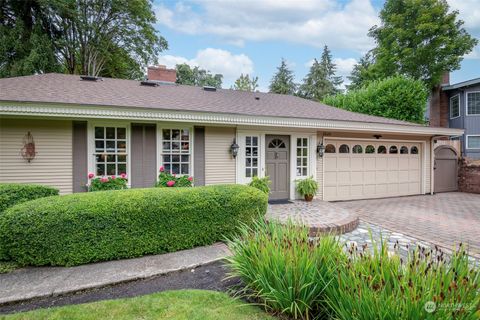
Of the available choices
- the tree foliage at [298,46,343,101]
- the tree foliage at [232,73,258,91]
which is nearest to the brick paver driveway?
the tree foliage at [232,73,258,91]

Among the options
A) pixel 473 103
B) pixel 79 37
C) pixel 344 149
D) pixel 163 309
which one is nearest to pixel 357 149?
pixel 344 149

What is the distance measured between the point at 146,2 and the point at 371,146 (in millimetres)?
18960

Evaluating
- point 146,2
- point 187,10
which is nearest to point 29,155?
point 187,10

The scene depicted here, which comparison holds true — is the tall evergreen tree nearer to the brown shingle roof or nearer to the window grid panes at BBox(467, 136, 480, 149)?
the window grid panes at BBox(467, 136, 480, 149)

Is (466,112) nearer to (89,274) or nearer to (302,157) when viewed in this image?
(302,157)

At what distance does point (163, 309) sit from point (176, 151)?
466cm

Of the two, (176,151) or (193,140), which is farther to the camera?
(193,140)

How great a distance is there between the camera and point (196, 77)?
34406mm

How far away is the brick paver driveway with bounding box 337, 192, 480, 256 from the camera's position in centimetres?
490

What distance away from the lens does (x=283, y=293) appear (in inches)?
94.9

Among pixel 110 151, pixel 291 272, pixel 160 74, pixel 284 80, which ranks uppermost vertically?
pixel 284 80

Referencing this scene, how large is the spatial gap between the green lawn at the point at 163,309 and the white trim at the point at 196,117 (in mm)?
4081

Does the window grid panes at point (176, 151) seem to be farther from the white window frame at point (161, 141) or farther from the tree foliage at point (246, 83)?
the tree foliage at point (246, 83)

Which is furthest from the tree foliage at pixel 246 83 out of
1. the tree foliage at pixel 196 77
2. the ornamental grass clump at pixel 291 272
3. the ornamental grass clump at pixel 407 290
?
the ornamental grass clump at pixel 407 290
